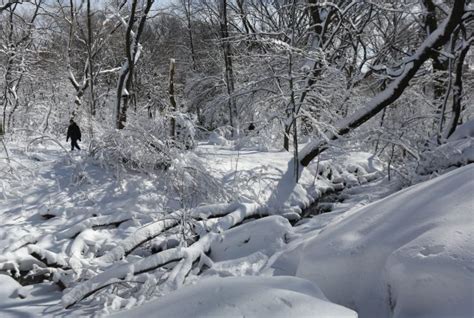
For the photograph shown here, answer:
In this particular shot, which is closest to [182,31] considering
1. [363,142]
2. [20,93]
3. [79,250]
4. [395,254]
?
[20,93]

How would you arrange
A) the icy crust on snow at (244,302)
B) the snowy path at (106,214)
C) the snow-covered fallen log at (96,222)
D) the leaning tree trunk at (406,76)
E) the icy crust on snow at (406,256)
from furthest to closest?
the leaning tree trunk at (406,76) → the snow-covered fallen log at (96,222) → the snowy path at (106,214) → the icy crust on snow at (406,256) → the icy crust on snow at (244,302)

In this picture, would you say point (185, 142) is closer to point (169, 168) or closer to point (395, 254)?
point (169, 168)

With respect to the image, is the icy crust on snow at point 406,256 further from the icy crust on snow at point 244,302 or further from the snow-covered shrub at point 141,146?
the snow-covered shrub at point 141,146

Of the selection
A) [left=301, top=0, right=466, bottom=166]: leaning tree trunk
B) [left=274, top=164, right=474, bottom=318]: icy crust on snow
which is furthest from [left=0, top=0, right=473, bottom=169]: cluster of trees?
[left=274, top=164, right=474, bottom=318]: icy crust on snow

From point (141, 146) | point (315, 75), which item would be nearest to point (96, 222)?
point (141, 146)

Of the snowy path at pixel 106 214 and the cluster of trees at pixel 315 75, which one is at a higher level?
the cluster of trees at pixel 315 75

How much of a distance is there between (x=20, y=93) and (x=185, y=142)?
19431 mm

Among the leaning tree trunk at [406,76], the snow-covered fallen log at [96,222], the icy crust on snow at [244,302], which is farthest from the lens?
the leaning tree trunk at [406,76]

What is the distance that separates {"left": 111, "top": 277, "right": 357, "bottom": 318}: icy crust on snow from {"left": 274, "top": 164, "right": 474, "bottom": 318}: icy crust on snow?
1.73 ft

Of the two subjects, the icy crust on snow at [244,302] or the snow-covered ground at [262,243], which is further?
the snow-covered ground at [262,243]

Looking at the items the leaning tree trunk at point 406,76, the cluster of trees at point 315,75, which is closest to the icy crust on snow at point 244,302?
the cluster of trees at point 315,75

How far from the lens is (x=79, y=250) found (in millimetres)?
6281

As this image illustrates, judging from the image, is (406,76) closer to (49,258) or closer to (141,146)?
(141,146)

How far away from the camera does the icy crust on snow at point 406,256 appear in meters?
2.21
